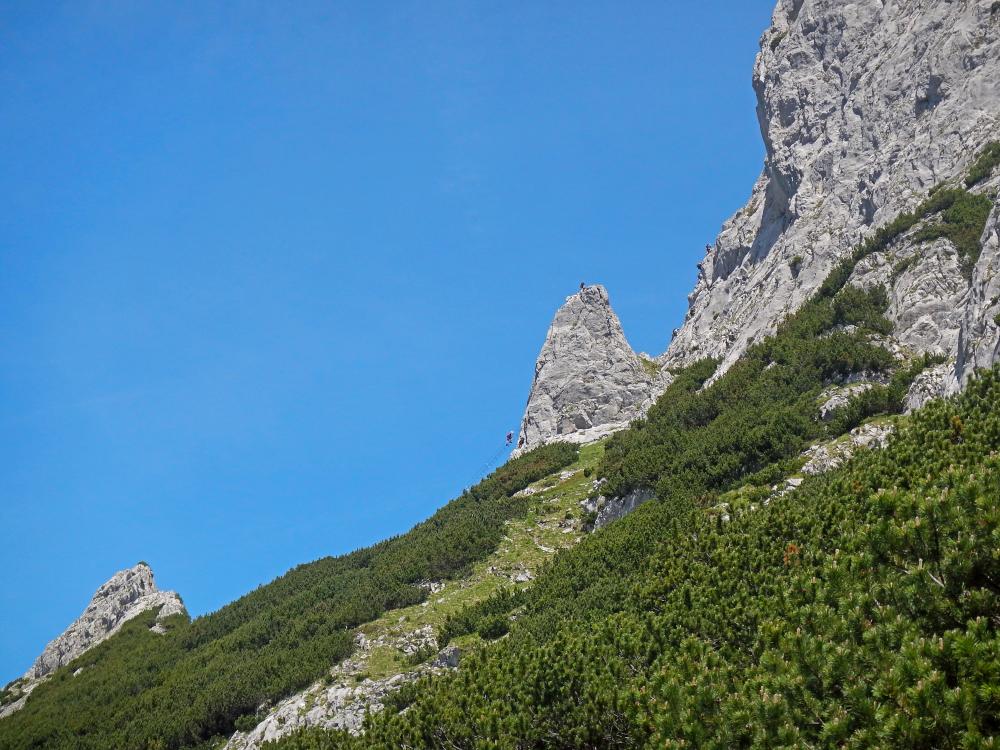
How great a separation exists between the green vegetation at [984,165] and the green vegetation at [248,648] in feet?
116

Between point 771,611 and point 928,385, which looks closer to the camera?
point 771,611

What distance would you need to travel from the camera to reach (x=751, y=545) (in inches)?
864

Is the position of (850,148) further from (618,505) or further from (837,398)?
(618,505)

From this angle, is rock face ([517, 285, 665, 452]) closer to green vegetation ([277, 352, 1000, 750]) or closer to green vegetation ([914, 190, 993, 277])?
green vegetation ([914, 190, 993, 277])

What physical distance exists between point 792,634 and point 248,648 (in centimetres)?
3617

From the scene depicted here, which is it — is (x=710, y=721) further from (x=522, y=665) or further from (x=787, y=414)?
(x=787, y=414)

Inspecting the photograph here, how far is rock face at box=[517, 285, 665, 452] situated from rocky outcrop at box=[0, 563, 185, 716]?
37.2 meters

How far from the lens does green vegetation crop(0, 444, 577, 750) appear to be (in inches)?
1363

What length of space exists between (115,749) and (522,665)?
24944mm

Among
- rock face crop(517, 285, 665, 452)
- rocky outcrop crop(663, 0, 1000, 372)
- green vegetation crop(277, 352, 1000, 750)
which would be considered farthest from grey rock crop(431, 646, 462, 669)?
rock face crop(517, 285, 665, 452)

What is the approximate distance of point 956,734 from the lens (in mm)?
9086

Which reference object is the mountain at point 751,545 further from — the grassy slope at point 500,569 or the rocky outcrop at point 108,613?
the rocky outcrop at point 108,613

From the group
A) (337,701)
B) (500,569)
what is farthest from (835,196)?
(337,701)

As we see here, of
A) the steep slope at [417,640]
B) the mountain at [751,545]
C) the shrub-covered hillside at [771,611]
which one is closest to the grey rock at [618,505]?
the mountain at [751,545]
